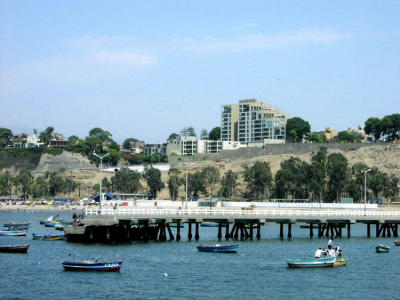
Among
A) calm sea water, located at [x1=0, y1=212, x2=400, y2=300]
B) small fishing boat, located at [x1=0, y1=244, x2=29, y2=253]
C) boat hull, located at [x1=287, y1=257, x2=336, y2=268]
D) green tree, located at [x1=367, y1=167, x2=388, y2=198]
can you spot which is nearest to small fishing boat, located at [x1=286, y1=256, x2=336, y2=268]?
boat hull, located at [x1=287, y1=257, x2=336, y2=268]

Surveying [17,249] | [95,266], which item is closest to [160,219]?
[17,249]

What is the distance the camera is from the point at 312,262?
74.1m

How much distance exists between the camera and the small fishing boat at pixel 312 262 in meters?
73.8

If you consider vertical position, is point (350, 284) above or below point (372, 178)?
below

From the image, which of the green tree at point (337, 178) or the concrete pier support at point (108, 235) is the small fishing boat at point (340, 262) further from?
the green tree at point (337, 178)

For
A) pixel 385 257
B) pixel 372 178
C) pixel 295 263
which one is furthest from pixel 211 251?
pixel 372 178

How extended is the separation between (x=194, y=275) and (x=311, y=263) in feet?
42.4

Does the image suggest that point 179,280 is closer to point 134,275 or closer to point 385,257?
point 134,275

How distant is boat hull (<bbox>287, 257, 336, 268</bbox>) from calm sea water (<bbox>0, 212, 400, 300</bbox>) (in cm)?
85

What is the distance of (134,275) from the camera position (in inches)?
2712

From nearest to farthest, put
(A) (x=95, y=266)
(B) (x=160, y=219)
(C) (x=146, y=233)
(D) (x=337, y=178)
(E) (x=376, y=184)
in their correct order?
1. (A) (x=95, y=266)
2. (B) (x=160, y=219)
3. (C) (x=146, y=233)
4. (D) (x=337, y=178)
5. (E) (x=376, y=184)

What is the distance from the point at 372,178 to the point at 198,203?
67392 millimetres

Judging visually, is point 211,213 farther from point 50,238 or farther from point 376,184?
point 376,184

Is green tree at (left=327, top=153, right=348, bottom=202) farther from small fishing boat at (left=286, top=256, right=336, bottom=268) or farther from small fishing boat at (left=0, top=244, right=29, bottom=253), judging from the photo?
small fishing boat at (left=0, top=244, right=29, bottom=253)
